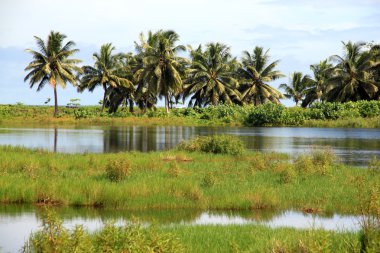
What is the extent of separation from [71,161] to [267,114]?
166ft

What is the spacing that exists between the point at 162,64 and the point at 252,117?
14.6 m

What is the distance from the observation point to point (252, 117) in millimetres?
70125

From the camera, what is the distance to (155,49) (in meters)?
67.1

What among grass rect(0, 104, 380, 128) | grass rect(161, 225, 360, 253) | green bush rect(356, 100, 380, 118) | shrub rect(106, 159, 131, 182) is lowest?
grass rect(161, 225, 360, 253)

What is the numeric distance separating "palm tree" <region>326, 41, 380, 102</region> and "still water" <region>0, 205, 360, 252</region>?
5599 cm

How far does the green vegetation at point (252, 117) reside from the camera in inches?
2623

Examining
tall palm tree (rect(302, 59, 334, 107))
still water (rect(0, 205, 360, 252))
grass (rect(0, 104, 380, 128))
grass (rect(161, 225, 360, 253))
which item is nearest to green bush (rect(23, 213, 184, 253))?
grass (rect(161, 225, 360, 253))

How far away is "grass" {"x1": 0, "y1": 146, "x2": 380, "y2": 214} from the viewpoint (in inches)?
604

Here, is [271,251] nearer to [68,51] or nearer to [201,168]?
[201,168]

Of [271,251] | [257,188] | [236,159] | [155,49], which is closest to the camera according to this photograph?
[271,251]

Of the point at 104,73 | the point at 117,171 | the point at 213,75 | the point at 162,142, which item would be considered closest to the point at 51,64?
the point at 104,73

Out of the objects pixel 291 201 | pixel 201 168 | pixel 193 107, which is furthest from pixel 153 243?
pixel 193 107

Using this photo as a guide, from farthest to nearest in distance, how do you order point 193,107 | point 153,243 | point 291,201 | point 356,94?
point 193,107, point 356,94, point 291,201, point 153,243

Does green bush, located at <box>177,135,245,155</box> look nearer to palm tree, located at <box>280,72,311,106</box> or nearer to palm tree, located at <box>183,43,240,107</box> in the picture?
palm tree, located at <box>183,43,240,107</box>
